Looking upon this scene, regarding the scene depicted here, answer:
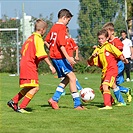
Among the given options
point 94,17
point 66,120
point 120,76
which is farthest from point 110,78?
point 94,17

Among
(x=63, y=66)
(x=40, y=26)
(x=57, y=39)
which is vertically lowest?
(x=63, y=66)

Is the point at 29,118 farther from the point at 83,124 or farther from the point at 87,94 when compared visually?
the point at 87,94

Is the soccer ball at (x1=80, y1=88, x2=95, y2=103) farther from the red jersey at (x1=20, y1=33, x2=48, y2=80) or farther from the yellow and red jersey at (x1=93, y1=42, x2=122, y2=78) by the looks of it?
the red jersey at (x1=20, y1=33, x2=48, y2=80)

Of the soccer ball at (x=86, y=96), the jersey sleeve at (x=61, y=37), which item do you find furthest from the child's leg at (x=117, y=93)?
the jersey sleeve at (x=61, y=37)

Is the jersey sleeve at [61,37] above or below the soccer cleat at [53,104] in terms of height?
above

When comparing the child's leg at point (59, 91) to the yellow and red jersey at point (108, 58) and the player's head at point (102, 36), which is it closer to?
the yellow and red jersey at point (108, 58)

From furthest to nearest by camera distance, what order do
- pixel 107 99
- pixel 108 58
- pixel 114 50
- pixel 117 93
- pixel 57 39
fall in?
pixel 117 93 < pixel 108 58 < pixel 114 50 < pixel 107 99 < pixel 57 39

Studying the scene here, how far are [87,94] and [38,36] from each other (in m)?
1.63

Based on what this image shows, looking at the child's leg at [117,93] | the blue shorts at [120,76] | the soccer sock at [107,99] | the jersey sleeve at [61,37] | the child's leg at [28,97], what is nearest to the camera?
the child's leg at [28,97]

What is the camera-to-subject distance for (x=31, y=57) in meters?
9.55

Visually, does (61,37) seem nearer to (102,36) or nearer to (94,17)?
(102,36)

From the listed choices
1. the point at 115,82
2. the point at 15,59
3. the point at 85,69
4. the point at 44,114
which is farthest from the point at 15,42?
the point at 44,114

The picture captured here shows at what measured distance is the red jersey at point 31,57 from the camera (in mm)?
9492

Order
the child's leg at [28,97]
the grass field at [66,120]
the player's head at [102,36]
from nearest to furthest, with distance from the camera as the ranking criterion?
the grass field at [66,120] < the child's leg at [28,97] < the player's head at [102,36]
